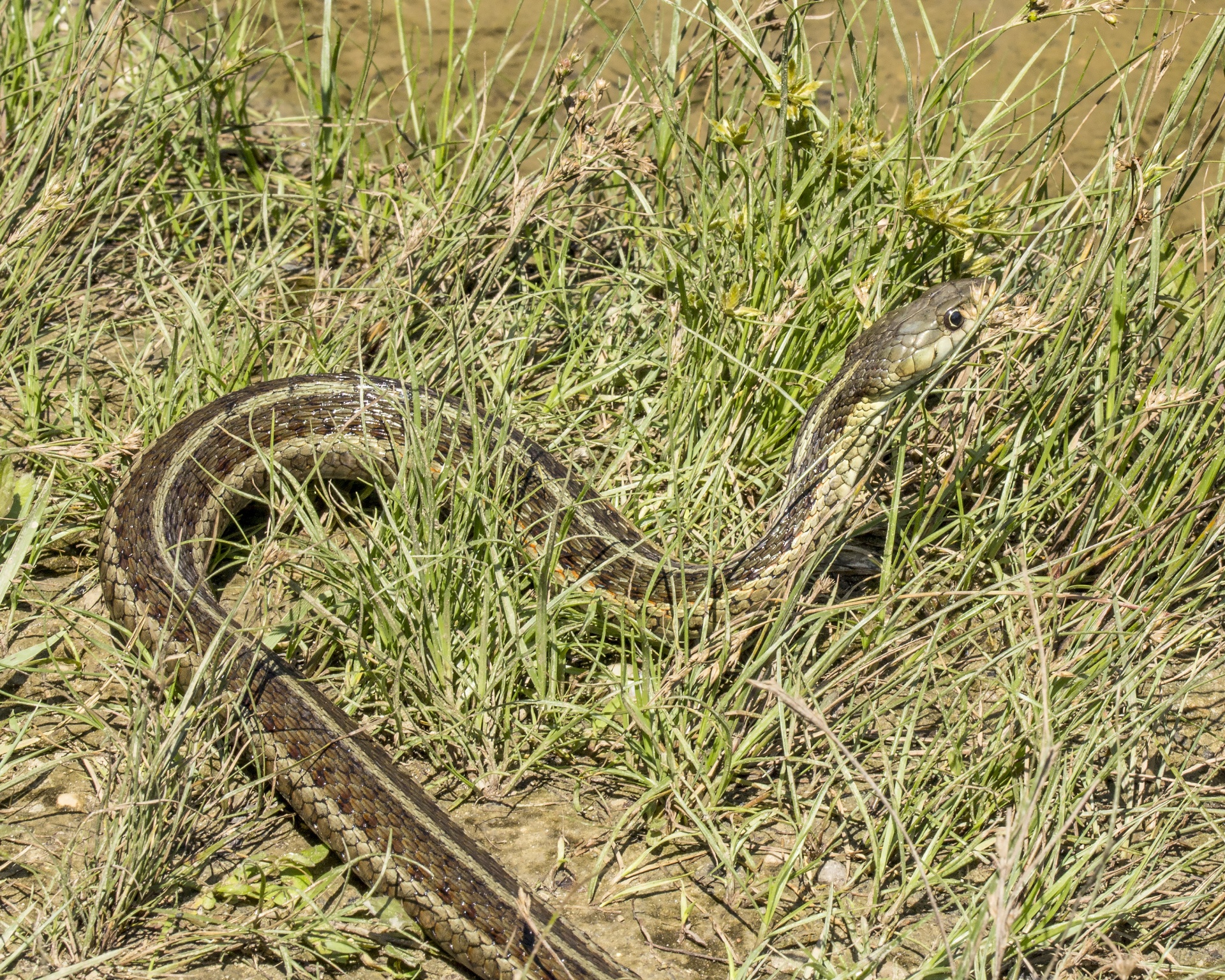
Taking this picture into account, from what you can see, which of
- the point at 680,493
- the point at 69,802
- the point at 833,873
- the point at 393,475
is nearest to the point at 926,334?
the point at 680,493

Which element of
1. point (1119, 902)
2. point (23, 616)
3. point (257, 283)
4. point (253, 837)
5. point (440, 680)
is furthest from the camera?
point (257, 283)

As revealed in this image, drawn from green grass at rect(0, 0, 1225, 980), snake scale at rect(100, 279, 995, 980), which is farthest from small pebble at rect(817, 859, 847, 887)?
snake scale at rect(100, 279, 995, 980)

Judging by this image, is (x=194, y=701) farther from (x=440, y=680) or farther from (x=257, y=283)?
(x=257, y=283)

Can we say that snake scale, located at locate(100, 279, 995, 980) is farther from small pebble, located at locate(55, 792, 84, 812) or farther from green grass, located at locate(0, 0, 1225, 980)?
small pebble, located at locate(55, 792, 84, 812)

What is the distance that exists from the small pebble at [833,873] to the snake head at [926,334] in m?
1.21

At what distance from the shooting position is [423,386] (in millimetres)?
3438

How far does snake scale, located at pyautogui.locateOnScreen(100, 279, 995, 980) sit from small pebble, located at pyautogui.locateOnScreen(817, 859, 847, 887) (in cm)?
53

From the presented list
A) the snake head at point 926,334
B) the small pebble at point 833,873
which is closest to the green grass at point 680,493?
the small pebble at point 833,873

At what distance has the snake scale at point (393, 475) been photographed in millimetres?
2436

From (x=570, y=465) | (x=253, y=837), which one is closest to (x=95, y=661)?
(x=253, y=837)

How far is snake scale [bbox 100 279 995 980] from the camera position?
2.44 m

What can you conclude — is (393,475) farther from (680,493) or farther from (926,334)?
(926,334)

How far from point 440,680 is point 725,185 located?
1.74 meters

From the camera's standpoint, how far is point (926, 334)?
2986 millimetres
